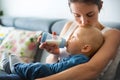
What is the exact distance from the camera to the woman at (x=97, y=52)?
1123mm

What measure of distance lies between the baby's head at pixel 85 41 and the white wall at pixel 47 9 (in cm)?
70

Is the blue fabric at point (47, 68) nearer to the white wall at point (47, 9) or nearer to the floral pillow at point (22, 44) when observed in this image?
the white wall at point (47, 9)

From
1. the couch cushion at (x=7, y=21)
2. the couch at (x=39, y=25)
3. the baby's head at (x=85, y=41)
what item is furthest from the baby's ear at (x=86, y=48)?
the couch cushion at (x=7, y=21)

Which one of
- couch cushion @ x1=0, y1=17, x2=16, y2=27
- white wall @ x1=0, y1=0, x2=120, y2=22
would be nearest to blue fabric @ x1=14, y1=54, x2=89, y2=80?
white wall @ x1=0, y1=0, x2=120, y2=22

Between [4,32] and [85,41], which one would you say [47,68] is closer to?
[85,41]

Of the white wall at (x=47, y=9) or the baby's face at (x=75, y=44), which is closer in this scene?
the baby's face at (x=75, y=44)

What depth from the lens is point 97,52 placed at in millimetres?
1205

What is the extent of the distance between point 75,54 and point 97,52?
0.40ft

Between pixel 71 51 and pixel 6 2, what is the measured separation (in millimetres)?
2224

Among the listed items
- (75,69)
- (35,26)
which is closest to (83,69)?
(75,69)

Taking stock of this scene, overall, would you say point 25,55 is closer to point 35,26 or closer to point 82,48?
point 35,26

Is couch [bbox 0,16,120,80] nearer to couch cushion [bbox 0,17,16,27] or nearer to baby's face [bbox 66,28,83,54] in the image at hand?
couch cushion [bbox 0,17,16,27]

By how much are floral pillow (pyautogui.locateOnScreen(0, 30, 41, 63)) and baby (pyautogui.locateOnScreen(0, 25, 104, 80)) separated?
905 mm

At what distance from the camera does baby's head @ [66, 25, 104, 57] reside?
1219 mm
